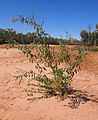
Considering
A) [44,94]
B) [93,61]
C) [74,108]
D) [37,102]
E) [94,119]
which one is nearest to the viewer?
[94,119]

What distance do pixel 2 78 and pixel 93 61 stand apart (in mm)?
5589

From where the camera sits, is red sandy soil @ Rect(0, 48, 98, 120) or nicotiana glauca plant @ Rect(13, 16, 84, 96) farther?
nicotiana glauca plant @ Rect(13, 16, 84, 96)

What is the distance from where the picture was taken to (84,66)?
498 inches

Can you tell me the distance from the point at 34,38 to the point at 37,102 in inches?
76.0

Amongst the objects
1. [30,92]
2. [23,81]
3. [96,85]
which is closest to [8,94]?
[30,92]

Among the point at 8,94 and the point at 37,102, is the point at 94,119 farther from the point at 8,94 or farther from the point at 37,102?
the point at 8,94

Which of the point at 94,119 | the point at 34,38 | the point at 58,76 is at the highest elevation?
the point at 34,38

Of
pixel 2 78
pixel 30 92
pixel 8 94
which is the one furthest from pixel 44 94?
pixel 2 78

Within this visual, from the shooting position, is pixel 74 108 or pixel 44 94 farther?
pixel 44 94

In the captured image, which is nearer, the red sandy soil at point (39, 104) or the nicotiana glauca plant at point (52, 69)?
the red sandy soil at point (39, 104)

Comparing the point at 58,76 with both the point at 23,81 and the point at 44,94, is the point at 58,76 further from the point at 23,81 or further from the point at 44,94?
the point at 23,81

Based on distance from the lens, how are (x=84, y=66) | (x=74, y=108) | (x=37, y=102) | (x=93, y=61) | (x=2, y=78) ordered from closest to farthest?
(x=74, y=108), (x=37, y=102), (x=2, y=78), (x=84, y=66), (x=93, y=61)

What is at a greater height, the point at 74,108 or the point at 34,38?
the point at 34,38

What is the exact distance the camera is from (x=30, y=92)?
322 inches
